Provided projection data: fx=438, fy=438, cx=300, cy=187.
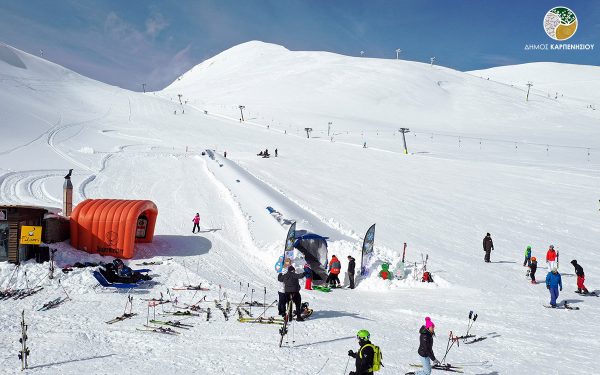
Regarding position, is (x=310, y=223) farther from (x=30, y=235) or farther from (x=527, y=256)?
(x=30, y=235)

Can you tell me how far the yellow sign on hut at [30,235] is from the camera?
12766 mm

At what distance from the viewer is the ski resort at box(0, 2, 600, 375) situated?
8.37m

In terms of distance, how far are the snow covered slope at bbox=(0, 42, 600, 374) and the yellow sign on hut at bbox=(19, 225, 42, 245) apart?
0.83 meters

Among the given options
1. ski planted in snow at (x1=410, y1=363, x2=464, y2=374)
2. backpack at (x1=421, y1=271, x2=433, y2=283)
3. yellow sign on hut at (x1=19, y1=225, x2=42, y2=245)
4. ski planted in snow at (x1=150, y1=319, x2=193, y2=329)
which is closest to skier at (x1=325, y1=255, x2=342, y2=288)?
backpack at (x1=421, y1=271, x2=433, y2=283)

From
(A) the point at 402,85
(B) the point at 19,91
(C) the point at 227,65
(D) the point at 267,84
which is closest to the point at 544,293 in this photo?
(B) the point at 19,91

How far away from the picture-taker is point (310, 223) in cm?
2017

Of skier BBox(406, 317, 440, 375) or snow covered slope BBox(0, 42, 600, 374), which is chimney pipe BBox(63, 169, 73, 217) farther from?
skier BBox(406, 317, 440, 375)

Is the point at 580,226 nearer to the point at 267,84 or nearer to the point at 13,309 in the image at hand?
the point at 13,309

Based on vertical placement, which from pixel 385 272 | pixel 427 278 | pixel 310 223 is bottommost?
pixel 427 278

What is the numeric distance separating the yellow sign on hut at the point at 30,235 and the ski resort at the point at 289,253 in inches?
2.1

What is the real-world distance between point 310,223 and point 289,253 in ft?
15.9

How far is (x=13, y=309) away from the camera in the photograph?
9766mm

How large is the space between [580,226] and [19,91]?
74.4 m

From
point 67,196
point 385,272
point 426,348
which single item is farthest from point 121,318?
point 67,196
